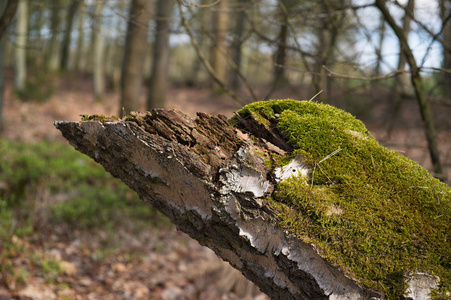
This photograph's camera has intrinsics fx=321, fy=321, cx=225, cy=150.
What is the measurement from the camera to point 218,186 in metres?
1.35

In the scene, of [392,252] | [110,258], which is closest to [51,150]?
[110,258]

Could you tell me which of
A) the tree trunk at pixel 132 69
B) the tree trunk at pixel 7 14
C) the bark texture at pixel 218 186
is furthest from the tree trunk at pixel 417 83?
the tree trunk at pixel 132 69

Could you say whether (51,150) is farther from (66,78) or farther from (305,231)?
(66,78)

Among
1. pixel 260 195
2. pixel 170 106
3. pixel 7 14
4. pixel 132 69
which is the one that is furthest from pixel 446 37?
pixel 132 69

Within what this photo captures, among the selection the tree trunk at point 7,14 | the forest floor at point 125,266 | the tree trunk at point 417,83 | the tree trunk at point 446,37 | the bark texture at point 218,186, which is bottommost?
the forest floor at point 125,266

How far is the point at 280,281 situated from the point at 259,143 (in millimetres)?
628

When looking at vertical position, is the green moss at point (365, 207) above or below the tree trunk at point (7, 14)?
below

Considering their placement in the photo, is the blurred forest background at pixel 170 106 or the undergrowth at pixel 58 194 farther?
the undergrowth at pixel 58 194

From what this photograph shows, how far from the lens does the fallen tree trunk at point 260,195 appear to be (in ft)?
4.21

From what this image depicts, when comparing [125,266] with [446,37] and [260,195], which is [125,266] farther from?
[446,37]

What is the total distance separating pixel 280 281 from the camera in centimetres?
141

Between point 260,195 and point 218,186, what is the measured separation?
18 centimetres

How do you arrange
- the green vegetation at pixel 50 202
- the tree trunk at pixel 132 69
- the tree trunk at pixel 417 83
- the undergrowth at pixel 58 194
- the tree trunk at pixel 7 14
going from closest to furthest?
the tree trunk at pixel 417 83 → the tree trunk at pixel 7 14 → the green vegetation at pixel 50 202 → the undergrowth at pixel 58 194 → the tree trunk at pixel 132 69

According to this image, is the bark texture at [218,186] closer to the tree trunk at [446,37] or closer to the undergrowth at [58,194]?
the tree trunk at [446,37]
